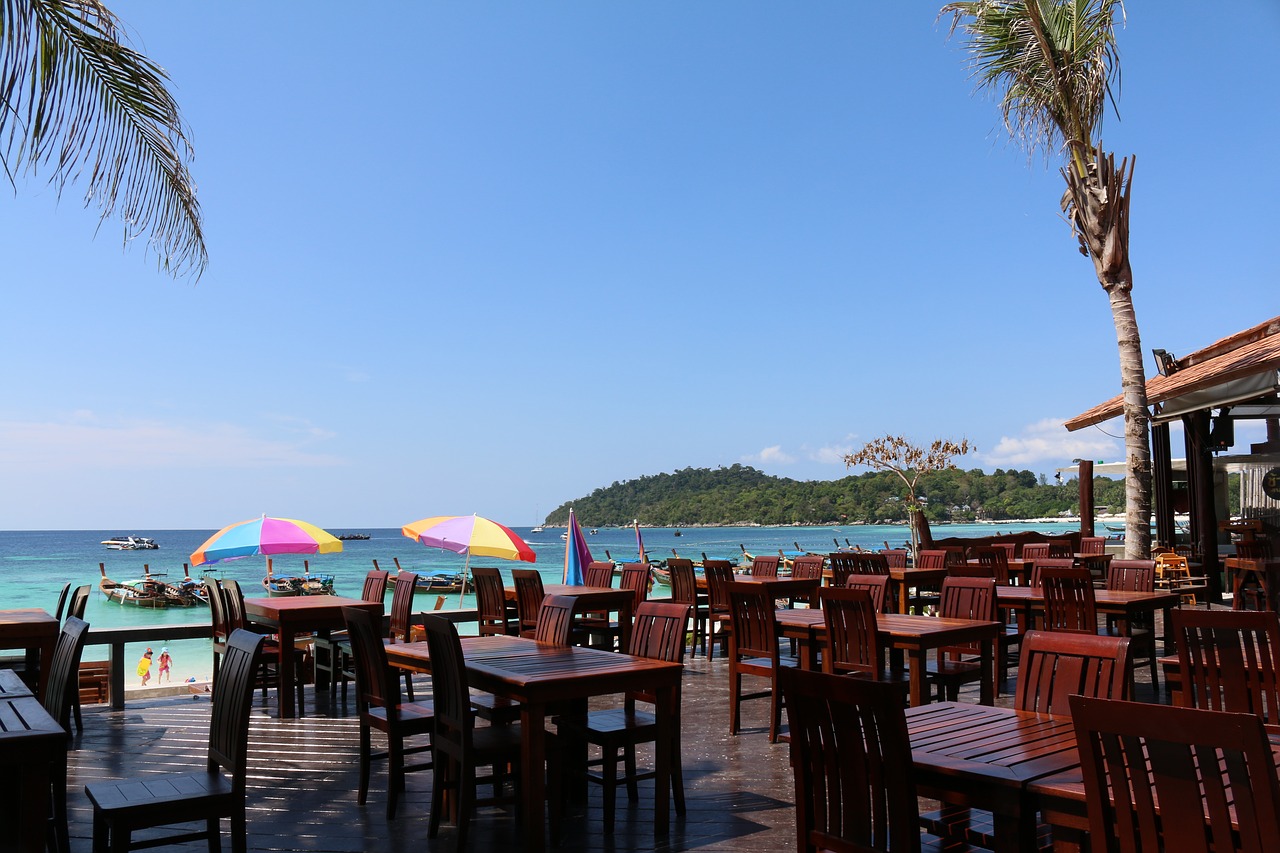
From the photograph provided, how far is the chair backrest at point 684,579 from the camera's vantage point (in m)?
9.65

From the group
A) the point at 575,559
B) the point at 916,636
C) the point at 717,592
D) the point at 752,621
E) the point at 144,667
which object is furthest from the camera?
the point at 144,667

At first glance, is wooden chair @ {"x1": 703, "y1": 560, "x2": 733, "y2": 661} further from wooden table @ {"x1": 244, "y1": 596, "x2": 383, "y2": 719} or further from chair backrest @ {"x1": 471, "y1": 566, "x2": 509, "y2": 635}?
wooden table @ {"x1": 244, "y1": 596, "x2": 383, "y2": 719}

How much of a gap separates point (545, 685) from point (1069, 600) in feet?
14.3

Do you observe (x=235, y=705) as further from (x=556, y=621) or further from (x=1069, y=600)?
(x=1069, y=600)

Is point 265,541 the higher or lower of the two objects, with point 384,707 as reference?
higher

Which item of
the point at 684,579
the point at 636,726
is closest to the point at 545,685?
the point at 636,726

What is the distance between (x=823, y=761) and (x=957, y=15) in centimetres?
1289

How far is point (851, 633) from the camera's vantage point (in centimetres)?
566

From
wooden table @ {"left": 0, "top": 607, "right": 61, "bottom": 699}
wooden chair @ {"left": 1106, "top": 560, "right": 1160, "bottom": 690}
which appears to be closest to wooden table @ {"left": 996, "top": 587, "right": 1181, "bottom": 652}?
wooden chair @ {"left": 1106, "top": 560, "right": 1160, "bottom": 690}

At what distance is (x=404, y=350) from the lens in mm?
62094

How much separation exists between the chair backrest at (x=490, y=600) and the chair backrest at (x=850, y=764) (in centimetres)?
639

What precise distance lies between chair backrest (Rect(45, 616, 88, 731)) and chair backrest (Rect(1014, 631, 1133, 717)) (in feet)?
11.8

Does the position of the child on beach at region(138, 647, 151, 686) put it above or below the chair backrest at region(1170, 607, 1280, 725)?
below

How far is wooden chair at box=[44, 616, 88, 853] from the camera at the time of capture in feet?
12.1
